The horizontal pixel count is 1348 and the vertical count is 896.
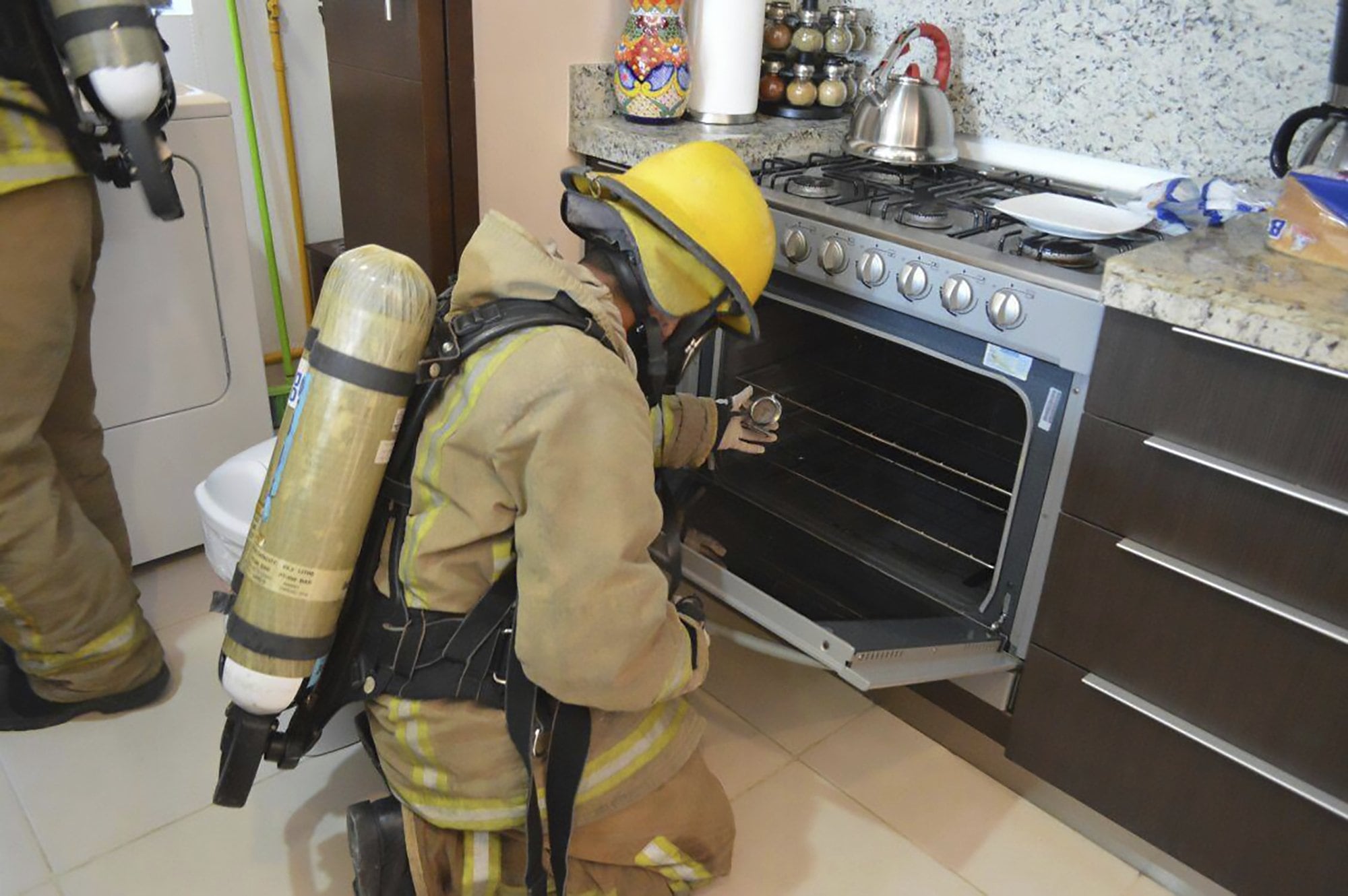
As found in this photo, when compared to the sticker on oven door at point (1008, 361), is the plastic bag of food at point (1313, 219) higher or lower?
higher

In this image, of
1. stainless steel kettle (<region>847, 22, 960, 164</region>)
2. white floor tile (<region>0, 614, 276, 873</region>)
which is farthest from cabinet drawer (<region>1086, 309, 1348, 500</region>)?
white floor tile (<region>0, 614, 276, 873</region>)

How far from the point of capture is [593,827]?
4.64 feet

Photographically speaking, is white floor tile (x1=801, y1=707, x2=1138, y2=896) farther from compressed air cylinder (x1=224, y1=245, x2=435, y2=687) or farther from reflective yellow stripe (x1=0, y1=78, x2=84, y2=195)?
reflective yellow stripe (x1=0, y1=78, x2=84, y2=195)

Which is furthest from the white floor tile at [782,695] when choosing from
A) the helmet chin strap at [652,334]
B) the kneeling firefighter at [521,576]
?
the helmet chin strap at [652,334]

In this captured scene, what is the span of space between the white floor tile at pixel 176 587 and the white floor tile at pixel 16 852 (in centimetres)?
46

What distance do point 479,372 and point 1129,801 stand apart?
3.77 feet

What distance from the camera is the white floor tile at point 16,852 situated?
148 centimetres

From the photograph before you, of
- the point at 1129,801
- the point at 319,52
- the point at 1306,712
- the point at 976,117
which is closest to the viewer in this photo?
the point at 1306,712

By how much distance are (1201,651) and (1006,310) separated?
0.53m

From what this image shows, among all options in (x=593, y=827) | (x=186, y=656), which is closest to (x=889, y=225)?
(x=593, y=827)

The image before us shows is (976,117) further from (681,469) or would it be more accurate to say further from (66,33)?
(66,33)

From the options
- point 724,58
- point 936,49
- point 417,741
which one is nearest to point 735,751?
point 417,741

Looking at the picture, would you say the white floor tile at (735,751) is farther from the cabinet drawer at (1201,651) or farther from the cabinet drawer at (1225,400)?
the cabinet drawer at (1225,400)

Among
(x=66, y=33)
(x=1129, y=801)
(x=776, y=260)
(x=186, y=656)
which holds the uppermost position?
(x=66, y=33)
